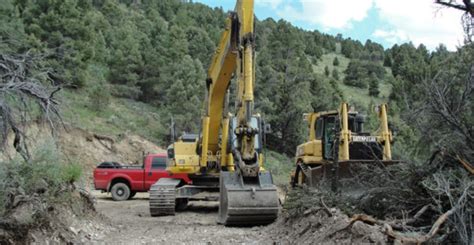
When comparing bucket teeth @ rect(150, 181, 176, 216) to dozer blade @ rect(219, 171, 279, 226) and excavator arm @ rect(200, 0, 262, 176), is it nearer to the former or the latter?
excavator arm @ rect(200, 0, 262, 176)

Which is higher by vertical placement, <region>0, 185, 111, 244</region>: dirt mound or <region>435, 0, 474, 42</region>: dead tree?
<region>435, 0, 474, 42</region>: dead tree

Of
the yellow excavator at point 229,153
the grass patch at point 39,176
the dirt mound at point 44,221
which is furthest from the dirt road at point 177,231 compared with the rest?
the grass patch at point 39,176

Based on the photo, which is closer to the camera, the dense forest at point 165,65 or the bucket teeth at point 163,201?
the bucket teeth at point 163,201

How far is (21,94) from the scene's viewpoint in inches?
281

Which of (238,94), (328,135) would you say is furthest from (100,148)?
(238,94)

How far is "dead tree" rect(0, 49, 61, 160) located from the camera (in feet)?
23.2

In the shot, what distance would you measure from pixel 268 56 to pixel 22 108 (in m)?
36.6

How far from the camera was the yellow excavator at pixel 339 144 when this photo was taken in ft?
37.9

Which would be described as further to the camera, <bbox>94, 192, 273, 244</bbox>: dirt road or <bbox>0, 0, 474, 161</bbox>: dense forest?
<bbox>0, 0, 474, 161</bbox>: dense forest

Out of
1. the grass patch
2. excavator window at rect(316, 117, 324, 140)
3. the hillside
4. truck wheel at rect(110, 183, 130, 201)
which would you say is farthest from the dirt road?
truck wheel at rect(110, 183, 130, 201)

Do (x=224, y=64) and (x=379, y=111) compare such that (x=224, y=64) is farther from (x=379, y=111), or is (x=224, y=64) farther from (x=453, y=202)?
(x=453, y=202)

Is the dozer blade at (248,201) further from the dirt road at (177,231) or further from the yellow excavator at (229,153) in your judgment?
the dirt road at (177,231)

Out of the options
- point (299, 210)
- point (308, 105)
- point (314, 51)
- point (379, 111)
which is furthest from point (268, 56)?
point (299, 210)

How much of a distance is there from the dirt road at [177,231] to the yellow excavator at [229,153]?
1.14 ft
